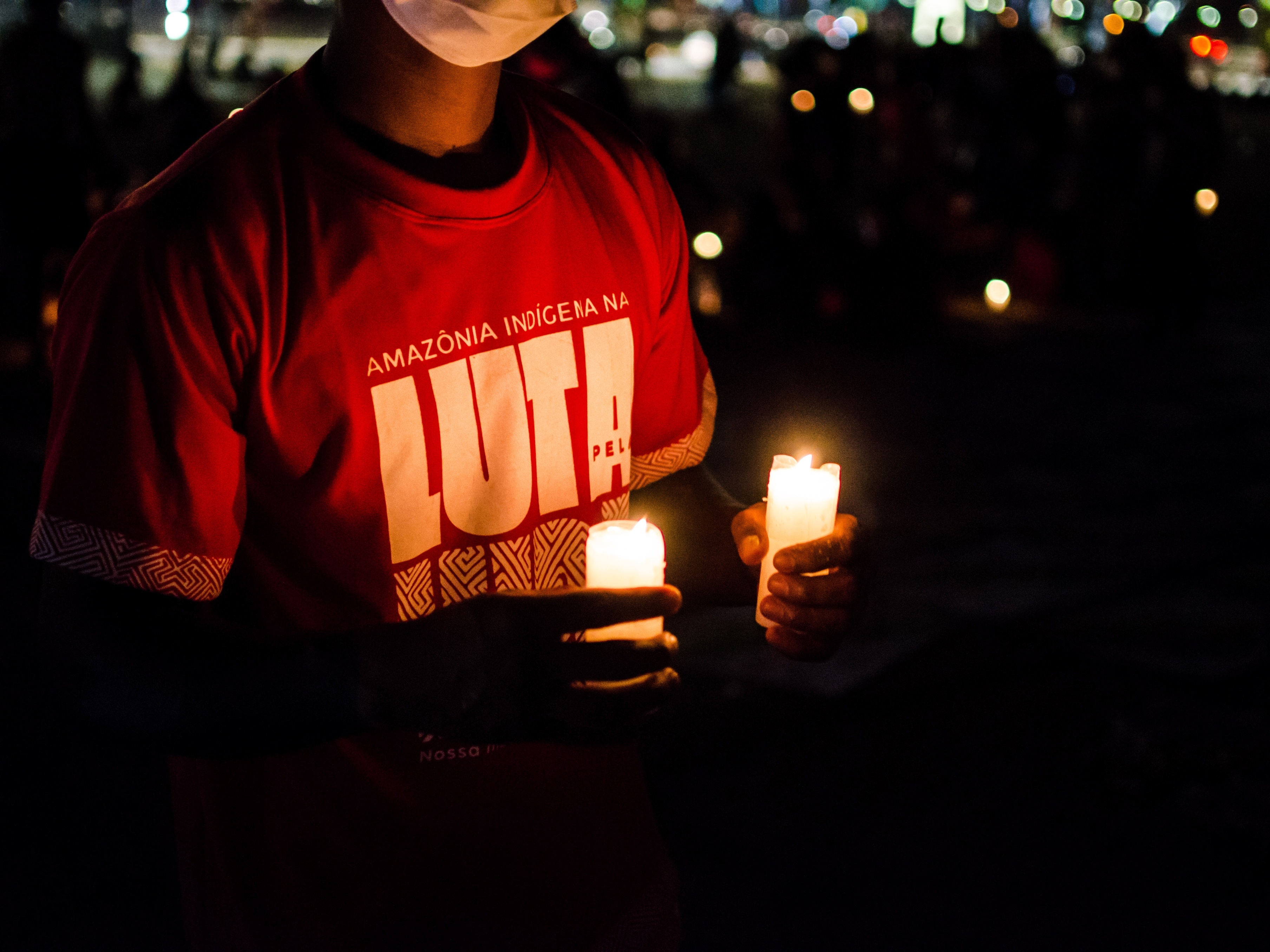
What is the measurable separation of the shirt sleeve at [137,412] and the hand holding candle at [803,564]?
81 centimetres

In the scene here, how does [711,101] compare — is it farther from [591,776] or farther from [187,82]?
[591,776]

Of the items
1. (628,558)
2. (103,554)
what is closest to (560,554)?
(628,558)

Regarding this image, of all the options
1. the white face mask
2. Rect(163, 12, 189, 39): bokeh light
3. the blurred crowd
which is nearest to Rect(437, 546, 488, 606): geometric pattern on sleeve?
the white face mask

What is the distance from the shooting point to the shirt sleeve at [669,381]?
177 cm

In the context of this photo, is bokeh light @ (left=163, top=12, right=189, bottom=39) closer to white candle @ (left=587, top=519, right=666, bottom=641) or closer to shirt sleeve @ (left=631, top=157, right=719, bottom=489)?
shirt sleeve @ (left=631, top=157, right=719, bottom=489)

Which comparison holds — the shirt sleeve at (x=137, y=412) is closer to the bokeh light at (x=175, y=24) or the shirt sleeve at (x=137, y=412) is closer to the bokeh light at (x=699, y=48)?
the bokeh light at (x=175, y=24)

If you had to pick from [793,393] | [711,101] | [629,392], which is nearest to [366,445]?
[629,392]

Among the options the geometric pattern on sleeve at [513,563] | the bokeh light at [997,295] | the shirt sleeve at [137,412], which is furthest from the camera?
the bokeh light at [997,295]

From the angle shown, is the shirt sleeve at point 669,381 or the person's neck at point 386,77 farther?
the shirt sleeve at point 669,381

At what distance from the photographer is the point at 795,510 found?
6.30 ft

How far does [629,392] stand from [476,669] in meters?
0.58

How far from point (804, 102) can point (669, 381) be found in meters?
9.27

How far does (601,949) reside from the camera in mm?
1669

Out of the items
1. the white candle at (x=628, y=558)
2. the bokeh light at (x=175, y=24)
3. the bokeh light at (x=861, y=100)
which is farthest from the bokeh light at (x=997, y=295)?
the bokeh light at (x=175, y=24)
